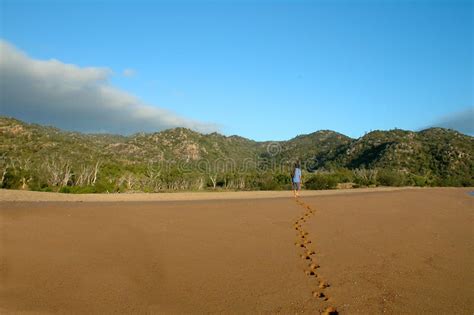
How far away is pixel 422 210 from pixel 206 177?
37488 mm

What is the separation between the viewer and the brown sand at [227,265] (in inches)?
171

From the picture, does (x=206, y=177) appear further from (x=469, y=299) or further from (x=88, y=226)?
(x=469, y=299)

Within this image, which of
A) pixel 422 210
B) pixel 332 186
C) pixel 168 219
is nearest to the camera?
pixel 168 219

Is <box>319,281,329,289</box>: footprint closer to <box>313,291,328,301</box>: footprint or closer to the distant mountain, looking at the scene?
<box>313,291,328,301</box>: footprint

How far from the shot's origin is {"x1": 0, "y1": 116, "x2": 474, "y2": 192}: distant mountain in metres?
34.2

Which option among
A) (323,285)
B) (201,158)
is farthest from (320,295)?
(201,158)

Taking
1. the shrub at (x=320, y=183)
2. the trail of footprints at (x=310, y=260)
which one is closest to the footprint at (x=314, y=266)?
the trail of footprints at (x=310, y=260)

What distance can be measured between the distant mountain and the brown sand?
19271mm

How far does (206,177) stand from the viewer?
160 ft

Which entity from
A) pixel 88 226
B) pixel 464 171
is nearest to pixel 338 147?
pixel 464 171

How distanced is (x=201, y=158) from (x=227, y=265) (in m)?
65.0

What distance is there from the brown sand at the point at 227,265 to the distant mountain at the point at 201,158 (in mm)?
19271

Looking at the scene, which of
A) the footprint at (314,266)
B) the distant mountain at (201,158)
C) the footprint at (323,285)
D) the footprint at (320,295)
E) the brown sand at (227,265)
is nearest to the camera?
the brown sand at (227,265)

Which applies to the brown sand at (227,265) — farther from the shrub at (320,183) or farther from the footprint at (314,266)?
the shrub at (320,183)
